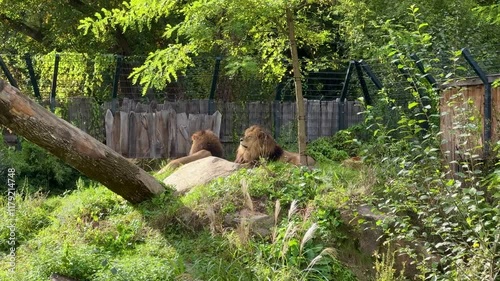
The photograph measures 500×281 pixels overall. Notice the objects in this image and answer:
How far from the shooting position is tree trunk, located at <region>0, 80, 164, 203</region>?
9211 mm

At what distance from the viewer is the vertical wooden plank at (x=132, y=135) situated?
54.4 ft

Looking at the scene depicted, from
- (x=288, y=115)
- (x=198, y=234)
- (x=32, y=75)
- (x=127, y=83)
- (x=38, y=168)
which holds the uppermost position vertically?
(x=32, y=75)

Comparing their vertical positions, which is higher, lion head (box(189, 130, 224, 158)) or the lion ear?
the lion ear

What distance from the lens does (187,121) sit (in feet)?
55.4

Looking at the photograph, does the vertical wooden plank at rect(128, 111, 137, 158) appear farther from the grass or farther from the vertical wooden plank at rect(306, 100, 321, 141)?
the grass

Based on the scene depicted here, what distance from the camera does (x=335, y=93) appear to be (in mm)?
20359

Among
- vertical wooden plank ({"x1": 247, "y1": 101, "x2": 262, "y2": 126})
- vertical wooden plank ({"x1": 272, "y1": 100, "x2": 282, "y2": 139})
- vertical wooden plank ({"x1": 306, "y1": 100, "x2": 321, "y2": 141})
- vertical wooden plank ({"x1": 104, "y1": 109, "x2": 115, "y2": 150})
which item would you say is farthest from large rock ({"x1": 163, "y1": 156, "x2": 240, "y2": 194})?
vertical wooden plank ({"x1": 306, "y1": 100, "x2": 321, "y2": 141})

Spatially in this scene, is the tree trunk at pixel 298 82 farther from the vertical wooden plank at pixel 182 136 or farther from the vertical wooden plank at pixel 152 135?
the vertical wooden plank at pixel 152 135

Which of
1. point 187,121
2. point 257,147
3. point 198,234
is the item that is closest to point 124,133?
point 187,121

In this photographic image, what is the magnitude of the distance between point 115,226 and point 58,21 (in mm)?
14013

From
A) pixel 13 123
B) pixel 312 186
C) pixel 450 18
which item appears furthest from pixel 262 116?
pixel 13 123

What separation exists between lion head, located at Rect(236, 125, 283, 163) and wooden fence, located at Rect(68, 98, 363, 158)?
11.3 feet

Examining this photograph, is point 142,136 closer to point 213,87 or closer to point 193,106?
point 193,106

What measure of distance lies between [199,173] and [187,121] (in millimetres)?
5084
